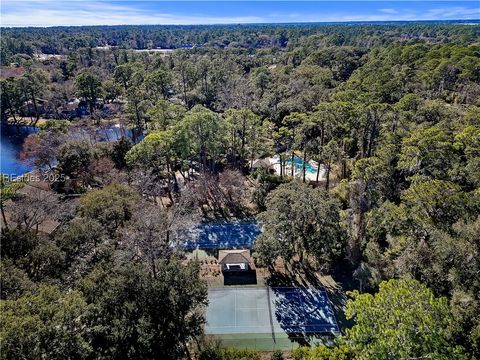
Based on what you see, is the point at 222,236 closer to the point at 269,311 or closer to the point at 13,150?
the point at 269,311

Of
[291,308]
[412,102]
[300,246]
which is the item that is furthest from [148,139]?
[412,102]

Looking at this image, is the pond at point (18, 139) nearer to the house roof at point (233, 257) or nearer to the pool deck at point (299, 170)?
the pool deck at point (299, 170)

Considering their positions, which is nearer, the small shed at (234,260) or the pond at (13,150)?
the small shed at (234,260)

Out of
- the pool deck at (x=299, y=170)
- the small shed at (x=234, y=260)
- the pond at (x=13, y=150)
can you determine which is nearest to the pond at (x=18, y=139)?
the pond at (x=13, y=150)

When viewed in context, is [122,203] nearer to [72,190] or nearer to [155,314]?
[155,314]

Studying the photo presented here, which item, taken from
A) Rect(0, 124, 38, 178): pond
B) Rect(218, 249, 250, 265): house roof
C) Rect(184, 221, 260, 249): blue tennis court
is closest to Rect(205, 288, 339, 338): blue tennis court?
Rect(218, 249, 250, 265): house roof

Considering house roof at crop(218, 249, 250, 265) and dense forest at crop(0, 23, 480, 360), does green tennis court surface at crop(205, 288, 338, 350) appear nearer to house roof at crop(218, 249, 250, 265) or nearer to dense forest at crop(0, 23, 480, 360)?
dense forest at crop(0, 23, 480, 360)

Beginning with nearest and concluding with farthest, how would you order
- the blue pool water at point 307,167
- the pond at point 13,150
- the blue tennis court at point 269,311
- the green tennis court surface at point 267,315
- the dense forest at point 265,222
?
the dense forest at point 265,222
the green tennis court surface at point 267,315
the blue tennis court at point 269,311
the blue pool water at point 307,167
the pond at point 13,150

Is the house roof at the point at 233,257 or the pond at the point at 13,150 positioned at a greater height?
the house roof at the point at 233,257
